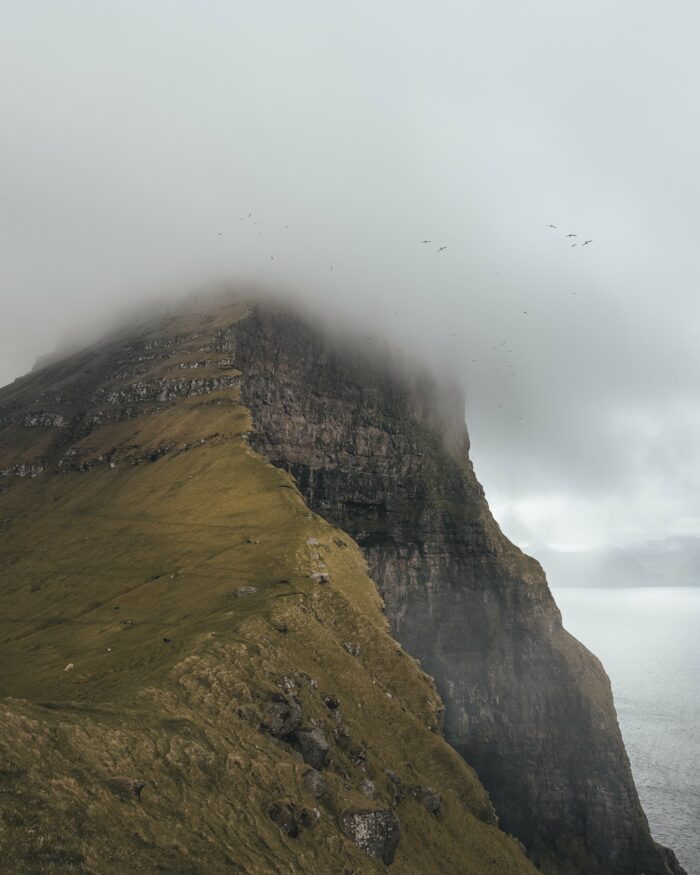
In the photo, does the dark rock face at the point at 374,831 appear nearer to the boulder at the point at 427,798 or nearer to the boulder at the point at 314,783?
the boulder at the point at 314,783

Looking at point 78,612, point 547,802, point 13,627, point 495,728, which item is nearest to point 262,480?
point 78,612

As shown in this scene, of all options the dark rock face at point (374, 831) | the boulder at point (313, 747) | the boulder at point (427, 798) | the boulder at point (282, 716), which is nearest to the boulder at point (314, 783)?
the dark rock face at point (374, 831)

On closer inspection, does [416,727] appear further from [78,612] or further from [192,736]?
[78,612]

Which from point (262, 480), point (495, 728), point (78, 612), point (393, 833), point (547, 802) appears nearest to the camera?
point (393, 833)

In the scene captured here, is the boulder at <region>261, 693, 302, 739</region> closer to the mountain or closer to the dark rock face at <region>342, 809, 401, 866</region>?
the mountain

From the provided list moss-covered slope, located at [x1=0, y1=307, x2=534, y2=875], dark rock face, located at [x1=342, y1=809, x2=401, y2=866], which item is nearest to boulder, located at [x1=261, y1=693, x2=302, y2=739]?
moss-covered slope, located at [x1=0, y1=307, x2=534, y2=875]
